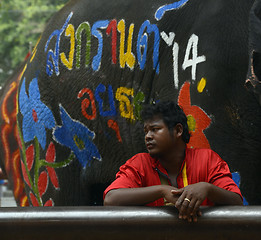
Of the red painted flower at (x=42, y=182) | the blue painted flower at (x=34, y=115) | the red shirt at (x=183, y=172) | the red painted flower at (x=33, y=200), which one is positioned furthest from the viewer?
the red painted flower at (x=33, y=200)

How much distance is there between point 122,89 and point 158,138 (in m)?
1.25

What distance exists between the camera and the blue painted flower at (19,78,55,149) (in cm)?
389

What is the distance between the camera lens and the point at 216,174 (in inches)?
81.2

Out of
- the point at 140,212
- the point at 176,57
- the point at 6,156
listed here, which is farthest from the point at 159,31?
the point at 6,156

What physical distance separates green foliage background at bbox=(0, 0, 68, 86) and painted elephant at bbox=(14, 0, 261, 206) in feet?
34.8

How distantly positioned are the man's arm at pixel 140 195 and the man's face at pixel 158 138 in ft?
0.73

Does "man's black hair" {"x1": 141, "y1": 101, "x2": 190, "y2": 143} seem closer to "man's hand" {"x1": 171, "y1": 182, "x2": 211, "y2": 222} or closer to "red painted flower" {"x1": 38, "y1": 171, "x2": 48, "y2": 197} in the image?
"man's hand" {"x1": 171, "y1": 182, "x2": 211, "y2": 222}

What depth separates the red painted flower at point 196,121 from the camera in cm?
281

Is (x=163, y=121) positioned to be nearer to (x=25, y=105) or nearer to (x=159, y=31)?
(x=159, y=31)

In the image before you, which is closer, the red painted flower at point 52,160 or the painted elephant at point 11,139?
the red painted flower at point 52,160

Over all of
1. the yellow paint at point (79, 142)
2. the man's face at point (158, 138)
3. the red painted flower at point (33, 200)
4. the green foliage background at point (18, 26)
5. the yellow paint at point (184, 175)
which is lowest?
the red painted flower at point (33, 200)

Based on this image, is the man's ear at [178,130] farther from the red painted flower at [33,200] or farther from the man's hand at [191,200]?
the red painted flower at [33,200]

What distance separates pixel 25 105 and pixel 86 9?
814 millimetres

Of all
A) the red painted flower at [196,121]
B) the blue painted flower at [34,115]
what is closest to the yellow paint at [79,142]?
the blue painted flower at [34,115]
